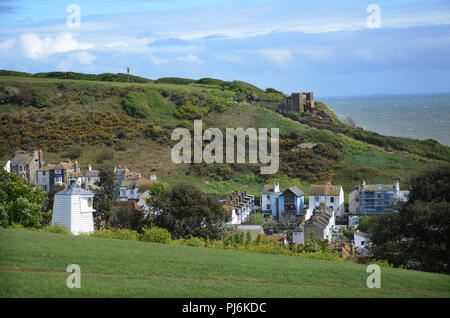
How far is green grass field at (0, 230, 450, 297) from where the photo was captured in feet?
46.0

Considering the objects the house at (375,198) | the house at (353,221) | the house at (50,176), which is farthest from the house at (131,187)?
the house at (375,198)

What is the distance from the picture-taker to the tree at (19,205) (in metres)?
28.0

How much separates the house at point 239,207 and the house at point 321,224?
5.51 metres

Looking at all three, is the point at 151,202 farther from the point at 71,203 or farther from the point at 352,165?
the point at 352,165

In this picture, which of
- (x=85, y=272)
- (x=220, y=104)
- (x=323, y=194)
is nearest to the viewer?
(x=85, y=272)

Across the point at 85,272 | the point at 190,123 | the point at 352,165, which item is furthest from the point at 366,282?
the point at 190,123

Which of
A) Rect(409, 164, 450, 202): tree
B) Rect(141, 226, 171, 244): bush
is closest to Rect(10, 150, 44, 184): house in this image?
Rect(141, 226, 171, 244): bush

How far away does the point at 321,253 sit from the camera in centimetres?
2448

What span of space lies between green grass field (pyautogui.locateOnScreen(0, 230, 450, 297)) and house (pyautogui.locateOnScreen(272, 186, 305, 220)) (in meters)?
25.1

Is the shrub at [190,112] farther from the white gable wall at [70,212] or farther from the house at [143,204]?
the white gable wall at [70,212]

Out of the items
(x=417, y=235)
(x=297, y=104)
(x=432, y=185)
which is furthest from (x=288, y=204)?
(x=297, y=104)

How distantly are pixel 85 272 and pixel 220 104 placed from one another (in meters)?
63.3

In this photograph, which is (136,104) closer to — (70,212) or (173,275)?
(70,212)

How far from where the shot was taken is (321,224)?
37.3 meters
